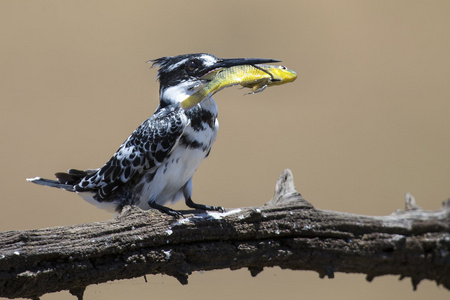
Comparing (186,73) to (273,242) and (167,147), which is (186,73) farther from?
(273,242)

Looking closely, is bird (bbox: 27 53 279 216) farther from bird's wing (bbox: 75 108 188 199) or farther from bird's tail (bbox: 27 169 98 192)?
bird's tail (bbox: 27 169 98 192)

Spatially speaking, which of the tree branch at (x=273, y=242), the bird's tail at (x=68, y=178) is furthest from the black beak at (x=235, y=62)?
the bird's tail at (x=68, y=178)

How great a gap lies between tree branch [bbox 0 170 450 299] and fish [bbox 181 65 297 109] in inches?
15.0

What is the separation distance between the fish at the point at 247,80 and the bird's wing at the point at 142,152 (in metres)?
0.10

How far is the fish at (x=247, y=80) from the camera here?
2113 millimetres

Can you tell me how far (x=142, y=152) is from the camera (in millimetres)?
2232

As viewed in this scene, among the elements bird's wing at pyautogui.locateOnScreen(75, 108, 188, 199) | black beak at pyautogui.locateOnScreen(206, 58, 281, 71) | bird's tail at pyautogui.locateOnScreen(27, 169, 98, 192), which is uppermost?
black beak at pyautogui.locateOnScreen(206, 58, 281, 71)

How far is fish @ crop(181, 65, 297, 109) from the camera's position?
2113 millimetres

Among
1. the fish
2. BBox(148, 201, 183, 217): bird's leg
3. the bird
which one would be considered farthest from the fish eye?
BBox(148, 201, 183, 217): bird's leg

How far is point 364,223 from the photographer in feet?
6.56

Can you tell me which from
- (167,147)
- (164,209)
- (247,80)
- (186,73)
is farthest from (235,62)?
(164,209)

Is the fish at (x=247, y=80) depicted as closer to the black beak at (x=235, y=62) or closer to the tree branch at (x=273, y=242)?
the black beak at (x=235, y=62)

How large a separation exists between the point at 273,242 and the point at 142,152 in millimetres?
588

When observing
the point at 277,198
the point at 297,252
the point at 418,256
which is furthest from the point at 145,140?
the point at 418,256
